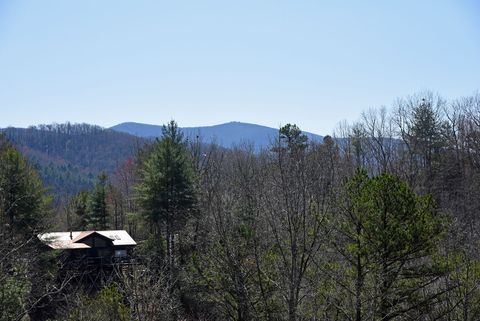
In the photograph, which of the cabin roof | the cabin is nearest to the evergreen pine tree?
the cabin

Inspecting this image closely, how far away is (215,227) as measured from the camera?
17.2 m

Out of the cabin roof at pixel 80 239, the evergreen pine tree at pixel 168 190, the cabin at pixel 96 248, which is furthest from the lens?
the cabin at pixel 96 248

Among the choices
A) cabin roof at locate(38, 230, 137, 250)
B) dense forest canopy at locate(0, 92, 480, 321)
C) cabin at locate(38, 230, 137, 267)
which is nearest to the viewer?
dense forest canopy at locate(0, 92, 480, 321)

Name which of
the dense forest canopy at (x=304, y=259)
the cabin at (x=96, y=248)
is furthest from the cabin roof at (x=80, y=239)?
the dense forest canopy at (x=304, y=259)

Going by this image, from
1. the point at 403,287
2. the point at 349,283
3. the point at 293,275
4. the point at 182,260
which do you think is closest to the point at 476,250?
the point at 403,287

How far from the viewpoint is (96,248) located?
1431 inches

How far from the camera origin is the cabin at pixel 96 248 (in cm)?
3462

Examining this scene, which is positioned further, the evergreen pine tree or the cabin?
the cabin

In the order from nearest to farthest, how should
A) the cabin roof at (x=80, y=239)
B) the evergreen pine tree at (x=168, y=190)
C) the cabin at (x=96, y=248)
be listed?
1. the evergreen pine tree at (x=168, y=190)
2. the cabin roof at (x=80, y=239)
3. the cabin at (x=96, y=248)

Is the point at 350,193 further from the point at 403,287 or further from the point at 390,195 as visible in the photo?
the point at 403,287

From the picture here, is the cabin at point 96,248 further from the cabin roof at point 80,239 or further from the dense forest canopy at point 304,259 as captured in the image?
the dense forest canopy at point 304,259

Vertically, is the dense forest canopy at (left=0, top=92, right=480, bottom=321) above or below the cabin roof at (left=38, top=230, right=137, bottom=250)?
above

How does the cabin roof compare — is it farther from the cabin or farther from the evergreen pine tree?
the evergreen pine tree

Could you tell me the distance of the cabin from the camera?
34625mm
